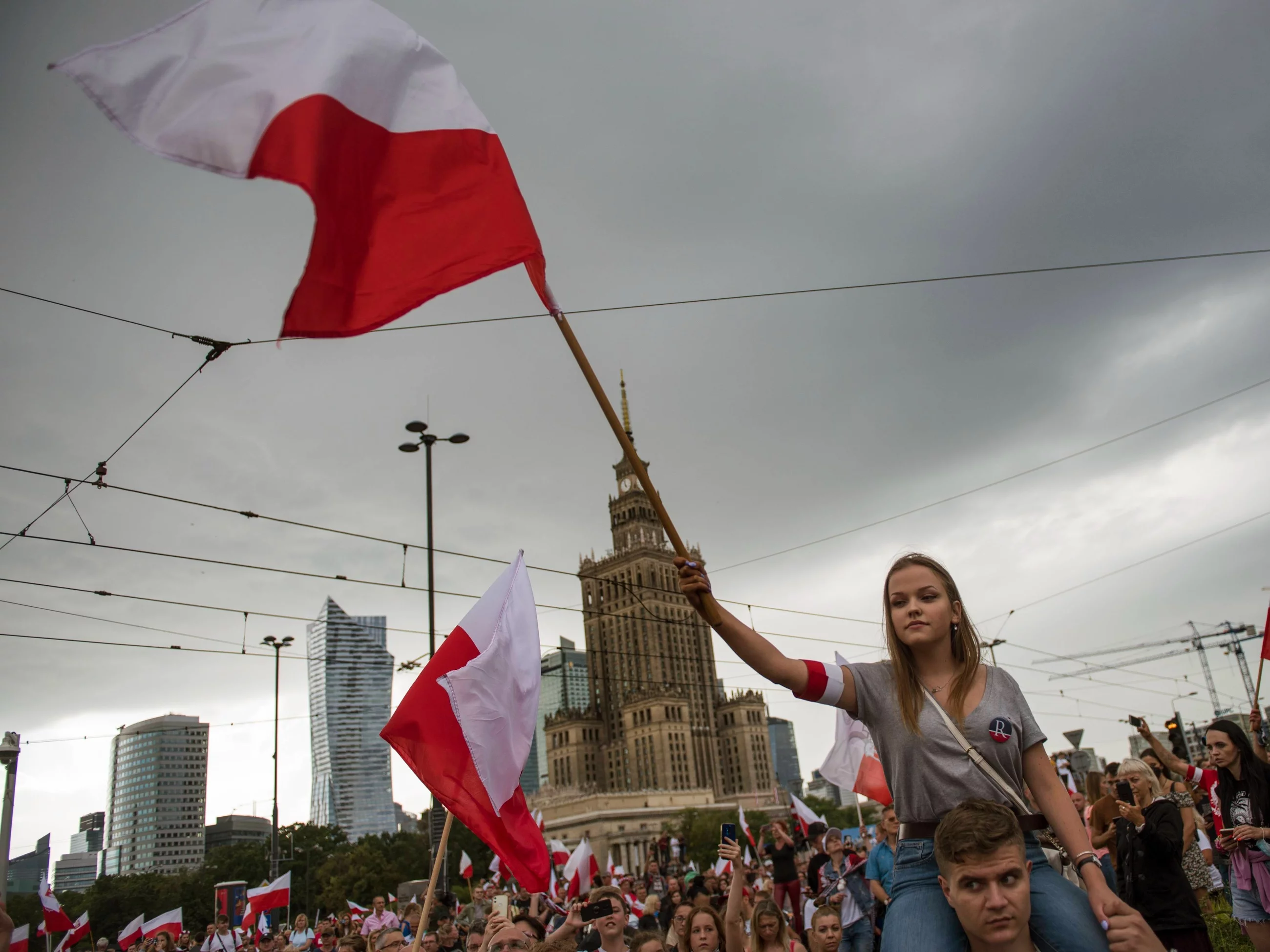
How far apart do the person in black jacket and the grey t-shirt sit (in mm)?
4092

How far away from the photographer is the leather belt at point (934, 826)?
3.09 m

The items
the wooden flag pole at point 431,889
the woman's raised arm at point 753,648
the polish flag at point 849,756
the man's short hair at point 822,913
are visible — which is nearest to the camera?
the woman's raised arm at point 753,648

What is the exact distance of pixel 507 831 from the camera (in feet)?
20.6

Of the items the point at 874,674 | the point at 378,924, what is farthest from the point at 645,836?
the point at 874,674

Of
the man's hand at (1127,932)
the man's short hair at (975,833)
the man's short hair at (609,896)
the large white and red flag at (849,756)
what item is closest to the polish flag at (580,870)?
the large white and red flag at (849,756)

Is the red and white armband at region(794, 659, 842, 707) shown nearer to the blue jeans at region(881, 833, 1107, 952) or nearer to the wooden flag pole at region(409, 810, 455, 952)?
the blue jeans at region(881, 833, 1107, 952)

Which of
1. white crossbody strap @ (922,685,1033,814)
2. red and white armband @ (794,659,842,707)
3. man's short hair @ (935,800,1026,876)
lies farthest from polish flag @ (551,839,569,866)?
man's short hair @ (935,800,1026,876)

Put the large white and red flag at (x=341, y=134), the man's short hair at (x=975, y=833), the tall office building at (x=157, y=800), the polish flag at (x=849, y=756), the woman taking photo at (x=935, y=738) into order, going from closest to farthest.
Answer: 1. the man's short hair at (x=975, y=833)
2. the woman taking photo at (x=935, y=738)
3. the large white and red flag at (x=341, y=134)
4. the polish flag at (x=849, y=756)
5. the tall office building at (x=157, y=800)

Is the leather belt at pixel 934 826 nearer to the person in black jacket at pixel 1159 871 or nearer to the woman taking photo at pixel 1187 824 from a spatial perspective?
the person in black jacket at pixel 1159 871

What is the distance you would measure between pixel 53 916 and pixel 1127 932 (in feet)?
74.5

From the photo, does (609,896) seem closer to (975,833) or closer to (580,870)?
(975,833)

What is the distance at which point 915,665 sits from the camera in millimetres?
3424

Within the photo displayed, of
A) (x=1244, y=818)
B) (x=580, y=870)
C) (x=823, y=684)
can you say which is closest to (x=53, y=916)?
(x=580, y=870)

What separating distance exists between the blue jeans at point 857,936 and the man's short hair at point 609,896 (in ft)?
10.6
